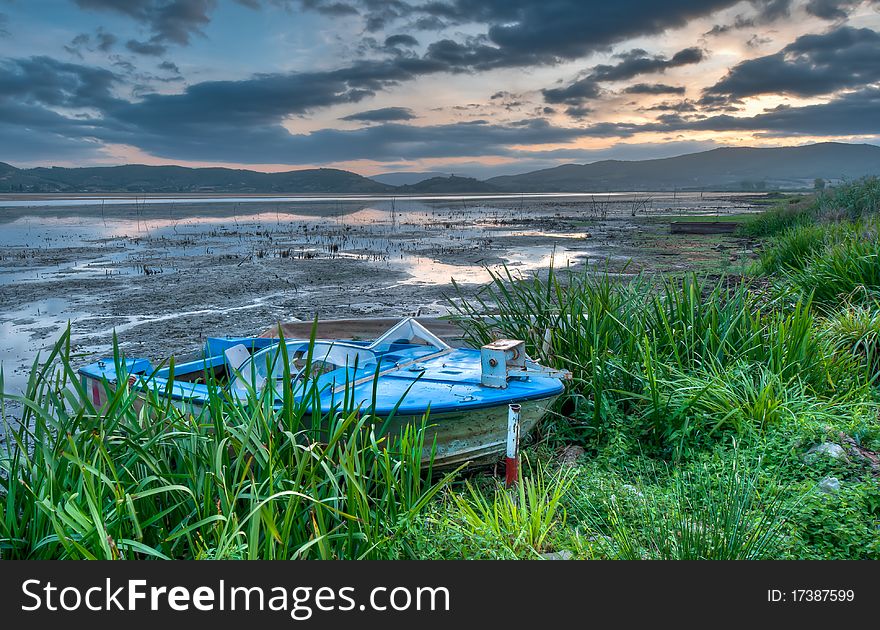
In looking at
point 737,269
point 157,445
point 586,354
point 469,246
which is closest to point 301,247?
point 469,246

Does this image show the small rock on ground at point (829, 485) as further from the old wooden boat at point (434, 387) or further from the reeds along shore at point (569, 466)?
the old wooden boat at point (434, 387)

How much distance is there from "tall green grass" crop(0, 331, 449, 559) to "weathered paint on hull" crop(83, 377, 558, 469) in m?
1.03

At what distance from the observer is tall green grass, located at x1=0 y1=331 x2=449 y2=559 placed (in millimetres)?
2994

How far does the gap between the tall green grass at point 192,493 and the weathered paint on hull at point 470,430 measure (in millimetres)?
1034

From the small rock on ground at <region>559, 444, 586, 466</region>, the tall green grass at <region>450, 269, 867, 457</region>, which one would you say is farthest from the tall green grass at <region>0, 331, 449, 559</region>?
the tall green grass at <region>450, 269, 867, 457</region>

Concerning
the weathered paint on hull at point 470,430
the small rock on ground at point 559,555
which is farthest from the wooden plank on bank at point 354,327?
the small rock on ground at point 559,555

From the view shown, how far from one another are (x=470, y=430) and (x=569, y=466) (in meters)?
0.80

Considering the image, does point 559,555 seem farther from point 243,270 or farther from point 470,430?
point 243,270

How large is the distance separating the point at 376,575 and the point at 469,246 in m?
21.3

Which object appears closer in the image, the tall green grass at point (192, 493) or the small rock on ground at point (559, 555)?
the tall green grass at point (192, 493)

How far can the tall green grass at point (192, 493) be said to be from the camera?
299 centimetres

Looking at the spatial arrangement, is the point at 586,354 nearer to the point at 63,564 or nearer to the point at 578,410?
the point at 578,410

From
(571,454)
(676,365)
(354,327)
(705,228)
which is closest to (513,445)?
(571,454)

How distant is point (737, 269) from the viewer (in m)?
14.6
